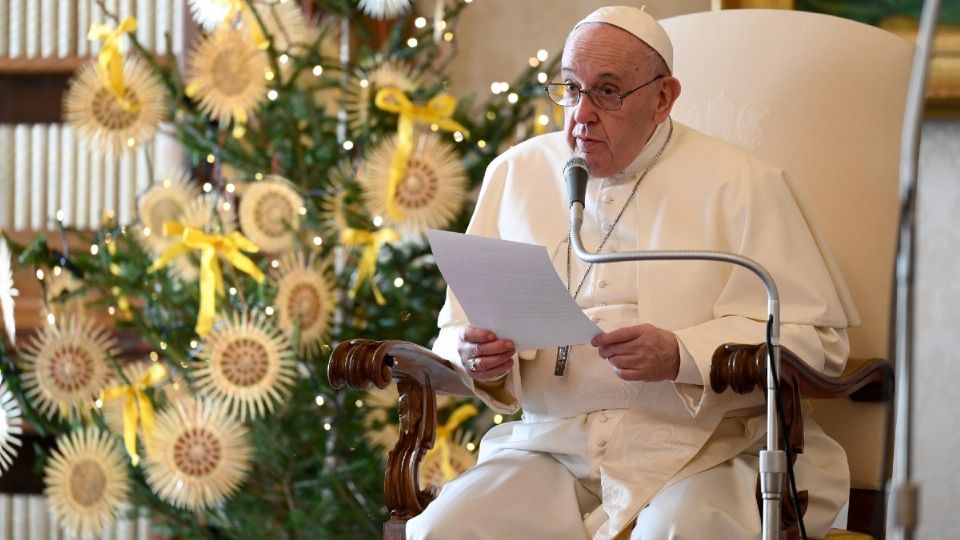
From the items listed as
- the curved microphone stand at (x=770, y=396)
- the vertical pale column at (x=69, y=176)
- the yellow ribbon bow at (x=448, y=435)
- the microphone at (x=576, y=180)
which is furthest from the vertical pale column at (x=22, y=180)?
the curved microphone stand at (x=770, y=396)

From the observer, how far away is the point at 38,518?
4.48 metres

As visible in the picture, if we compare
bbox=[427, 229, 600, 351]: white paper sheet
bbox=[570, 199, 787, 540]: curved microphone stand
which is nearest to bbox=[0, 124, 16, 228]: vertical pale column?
bbox=[427, 229, 600, 351]: white paper sheet

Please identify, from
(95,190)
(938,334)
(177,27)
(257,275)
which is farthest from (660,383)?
(95,190)

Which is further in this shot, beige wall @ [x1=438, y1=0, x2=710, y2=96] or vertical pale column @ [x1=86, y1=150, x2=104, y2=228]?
vertical pale column @ [x1=86, y1=150, x2=104, y2=228]

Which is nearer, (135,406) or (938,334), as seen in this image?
(938,334)

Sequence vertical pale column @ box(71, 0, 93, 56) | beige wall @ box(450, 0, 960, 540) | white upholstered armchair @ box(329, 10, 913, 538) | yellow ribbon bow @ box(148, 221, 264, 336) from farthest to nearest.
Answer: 1. vertical pale column @ box(71, 0, 93, 56)
2. yellow ribbon bow @ box(148, 221, 264, 336)
3. white upholstered armchair @ box(329, 10, 913, 538)
4. beige wall @ box(450, 0, 960, 540)

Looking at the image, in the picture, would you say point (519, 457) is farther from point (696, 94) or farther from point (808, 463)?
point (696, 94)

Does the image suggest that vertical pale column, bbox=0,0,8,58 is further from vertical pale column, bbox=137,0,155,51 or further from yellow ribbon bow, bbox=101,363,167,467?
yellow ribbon bow, bbox=101,363,167,467

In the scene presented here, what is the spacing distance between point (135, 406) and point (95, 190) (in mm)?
1316

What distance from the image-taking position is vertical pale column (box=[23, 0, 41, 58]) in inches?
182

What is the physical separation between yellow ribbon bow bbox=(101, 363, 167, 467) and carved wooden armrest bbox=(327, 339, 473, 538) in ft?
4.26

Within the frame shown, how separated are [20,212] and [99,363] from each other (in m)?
1.34

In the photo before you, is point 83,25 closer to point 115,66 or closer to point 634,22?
point 115,66

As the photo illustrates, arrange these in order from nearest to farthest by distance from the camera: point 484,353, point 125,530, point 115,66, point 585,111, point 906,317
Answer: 1. point 906,317
2. point 484,353
3. point 585,111
4. point 115,66
5. point 125,530
